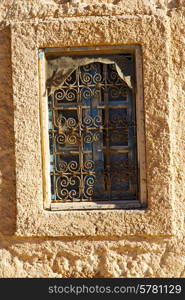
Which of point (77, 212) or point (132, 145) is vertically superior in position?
point (132, 145)

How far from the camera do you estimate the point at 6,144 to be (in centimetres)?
368

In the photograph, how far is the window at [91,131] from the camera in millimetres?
3697

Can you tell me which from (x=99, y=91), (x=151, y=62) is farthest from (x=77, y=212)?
(x=151, y=62)

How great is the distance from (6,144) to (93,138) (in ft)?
2.19

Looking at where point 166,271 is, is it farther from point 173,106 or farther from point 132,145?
point 173,106

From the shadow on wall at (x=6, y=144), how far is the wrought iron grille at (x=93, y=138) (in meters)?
0.31

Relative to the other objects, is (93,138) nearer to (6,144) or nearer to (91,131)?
(91,131)

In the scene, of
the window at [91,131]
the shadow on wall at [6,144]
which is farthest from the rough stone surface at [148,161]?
the window at [91,131]

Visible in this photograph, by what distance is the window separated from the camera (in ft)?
12.1

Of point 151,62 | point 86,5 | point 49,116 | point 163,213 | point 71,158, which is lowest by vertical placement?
point 163,213

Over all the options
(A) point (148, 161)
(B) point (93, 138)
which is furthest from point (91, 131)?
(A) point (148, 161)

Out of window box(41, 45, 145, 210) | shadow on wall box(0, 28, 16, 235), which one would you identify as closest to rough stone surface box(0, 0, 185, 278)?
shadow on wall box(0, 28, 16, 235)

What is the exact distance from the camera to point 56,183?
3.73m

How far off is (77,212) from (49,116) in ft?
2.53
